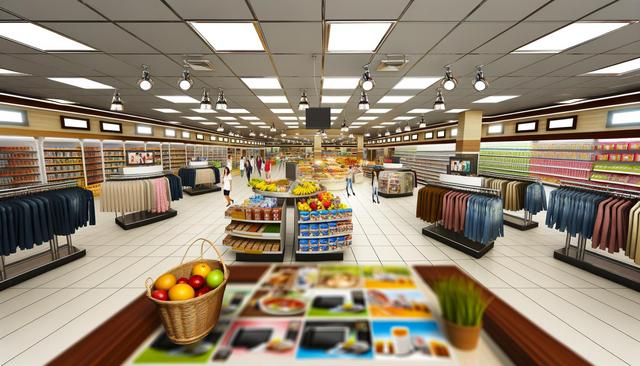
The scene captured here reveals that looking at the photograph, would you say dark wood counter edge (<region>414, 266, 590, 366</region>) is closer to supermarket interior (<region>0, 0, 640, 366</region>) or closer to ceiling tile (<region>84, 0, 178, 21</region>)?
supermarket interior (<region>0, 0, 640, 366</region>)

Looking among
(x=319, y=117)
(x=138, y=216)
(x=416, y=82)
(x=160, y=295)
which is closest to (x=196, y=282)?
(x=160, y=295)

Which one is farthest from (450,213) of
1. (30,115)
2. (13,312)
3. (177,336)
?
(30,115)

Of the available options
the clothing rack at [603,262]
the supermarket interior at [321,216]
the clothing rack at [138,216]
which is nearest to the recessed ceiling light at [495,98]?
the supermarket interior at [321,216]

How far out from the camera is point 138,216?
7.18 metres

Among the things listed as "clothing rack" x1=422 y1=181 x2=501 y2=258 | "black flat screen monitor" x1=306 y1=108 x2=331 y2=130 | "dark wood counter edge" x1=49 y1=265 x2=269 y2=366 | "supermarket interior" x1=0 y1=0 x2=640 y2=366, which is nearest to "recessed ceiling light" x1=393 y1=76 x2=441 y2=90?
"supermarket interior" x1=0 y1=0 x2=640 y2=366

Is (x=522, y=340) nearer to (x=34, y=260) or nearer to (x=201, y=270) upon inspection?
(x=201, y=270)

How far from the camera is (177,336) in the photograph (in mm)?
1167

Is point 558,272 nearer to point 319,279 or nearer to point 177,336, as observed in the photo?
point 319,279

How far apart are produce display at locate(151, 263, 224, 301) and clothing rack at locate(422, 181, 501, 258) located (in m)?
5.16

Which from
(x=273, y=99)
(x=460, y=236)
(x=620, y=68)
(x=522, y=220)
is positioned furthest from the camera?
(x=273, y=99)

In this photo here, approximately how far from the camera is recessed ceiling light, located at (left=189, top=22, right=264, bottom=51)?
3355 millimetres

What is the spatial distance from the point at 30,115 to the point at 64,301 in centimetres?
839

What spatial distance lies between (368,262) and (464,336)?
368cm

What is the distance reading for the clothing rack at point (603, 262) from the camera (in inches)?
153
